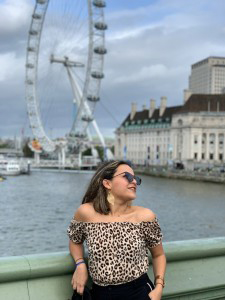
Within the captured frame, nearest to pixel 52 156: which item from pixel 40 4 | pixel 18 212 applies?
pixel 40 4

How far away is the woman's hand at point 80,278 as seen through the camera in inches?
80.3

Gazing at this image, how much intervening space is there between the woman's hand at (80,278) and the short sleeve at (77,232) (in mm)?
106

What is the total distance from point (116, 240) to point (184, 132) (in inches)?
2906

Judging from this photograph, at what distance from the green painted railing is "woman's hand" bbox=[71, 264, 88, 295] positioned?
9cm

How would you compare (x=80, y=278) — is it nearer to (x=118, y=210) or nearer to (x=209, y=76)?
(x=118, y=210)

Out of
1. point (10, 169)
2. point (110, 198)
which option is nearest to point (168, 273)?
point (110, 198)

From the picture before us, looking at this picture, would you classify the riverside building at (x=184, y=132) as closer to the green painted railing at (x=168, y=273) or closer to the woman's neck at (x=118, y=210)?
the green painted railing at (x=168, y=273)

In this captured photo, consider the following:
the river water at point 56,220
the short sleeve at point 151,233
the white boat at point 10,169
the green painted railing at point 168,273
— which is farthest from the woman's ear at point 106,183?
the white boat at point 10,169

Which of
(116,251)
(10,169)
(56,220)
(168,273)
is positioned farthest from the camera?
(10,169)

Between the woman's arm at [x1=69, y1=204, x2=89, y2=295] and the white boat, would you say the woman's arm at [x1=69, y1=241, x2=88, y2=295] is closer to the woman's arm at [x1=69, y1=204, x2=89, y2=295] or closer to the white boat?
the woman's arm at [x1=69, y1=204, x2=89, y2=295]

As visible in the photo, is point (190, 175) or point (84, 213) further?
point (190, 175)

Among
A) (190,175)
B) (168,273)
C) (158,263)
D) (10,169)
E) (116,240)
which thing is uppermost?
(116,240)

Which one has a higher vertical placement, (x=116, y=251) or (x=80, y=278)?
(x=116, y=251)

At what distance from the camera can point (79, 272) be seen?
207cm
